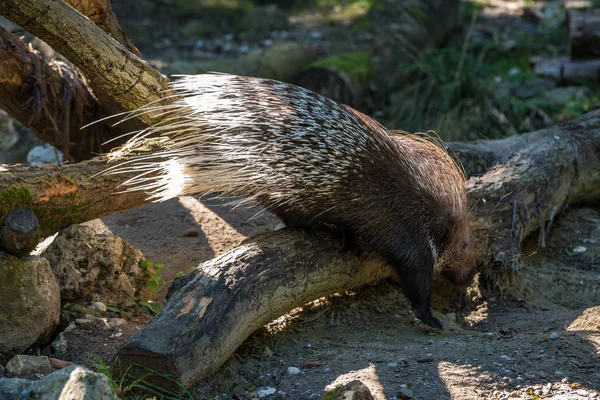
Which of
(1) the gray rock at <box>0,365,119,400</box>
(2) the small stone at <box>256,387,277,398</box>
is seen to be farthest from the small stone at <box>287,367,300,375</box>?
(1) the gray rock at <box>0,365,119,400</box>

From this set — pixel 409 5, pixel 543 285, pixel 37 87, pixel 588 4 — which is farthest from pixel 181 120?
pixel 588 4

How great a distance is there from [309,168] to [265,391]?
116cm

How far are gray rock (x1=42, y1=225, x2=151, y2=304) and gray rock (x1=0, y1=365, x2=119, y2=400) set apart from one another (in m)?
1.29

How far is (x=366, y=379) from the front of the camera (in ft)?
9.93

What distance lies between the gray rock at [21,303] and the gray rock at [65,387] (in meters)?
0.83

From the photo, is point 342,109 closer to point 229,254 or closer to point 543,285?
point 229,254

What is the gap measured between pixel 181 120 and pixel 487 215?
6.85ft

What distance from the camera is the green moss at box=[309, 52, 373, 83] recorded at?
804 centimetres

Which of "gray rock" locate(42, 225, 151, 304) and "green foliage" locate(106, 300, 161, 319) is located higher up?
"gray rock" locate(42, 225, 151, 304)

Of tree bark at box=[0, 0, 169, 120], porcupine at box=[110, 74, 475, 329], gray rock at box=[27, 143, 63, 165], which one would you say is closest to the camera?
tree bark at box=[0, 0, 169, 120]

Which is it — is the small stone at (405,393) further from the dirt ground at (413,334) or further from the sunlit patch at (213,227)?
Answer: the sunlit patch at (213,227)

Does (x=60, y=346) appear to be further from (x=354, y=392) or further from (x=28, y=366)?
(x=354, y=392)

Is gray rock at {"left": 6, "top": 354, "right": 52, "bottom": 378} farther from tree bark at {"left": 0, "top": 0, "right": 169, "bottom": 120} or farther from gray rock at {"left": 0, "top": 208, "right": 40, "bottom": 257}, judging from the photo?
tree bark at {"left": 0, "top": 0, "right": 169, "bottom": 120}

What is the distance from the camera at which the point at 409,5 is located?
9766mm
